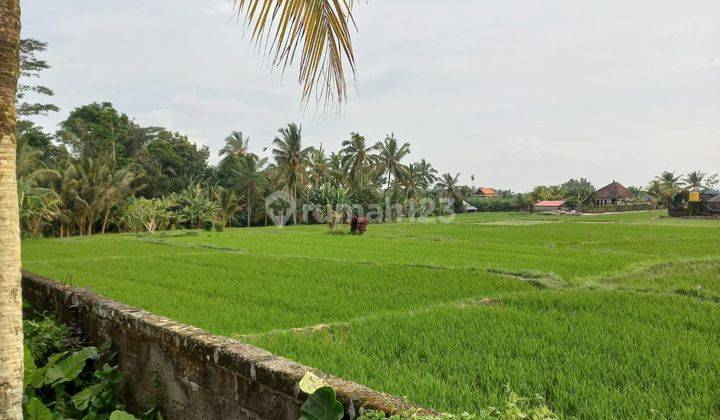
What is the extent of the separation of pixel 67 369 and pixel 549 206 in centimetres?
5656

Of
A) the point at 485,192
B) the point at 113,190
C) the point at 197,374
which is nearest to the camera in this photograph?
the point at 197,374

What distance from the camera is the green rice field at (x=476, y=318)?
3256 millimetres

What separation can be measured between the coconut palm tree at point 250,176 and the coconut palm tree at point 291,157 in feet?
4.83

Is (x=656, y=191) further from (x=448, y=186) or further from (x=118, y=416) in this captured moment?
(x=118, y=416)

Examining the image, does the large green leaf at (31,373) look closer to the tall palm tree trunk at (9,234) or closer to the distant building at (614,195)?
the tall palm tree trunk at (9,234)

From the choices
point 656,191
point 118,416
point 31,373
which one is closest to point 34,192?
point 31,373

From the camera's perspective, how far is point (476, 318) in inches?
213

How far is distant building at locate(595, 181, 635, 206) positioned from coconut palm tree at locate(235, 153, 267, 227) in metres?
44.2

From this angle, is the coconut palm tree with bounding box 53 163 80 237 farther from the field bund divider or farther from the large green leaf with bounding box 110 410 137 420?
the large green leaf with bounding box 110 410 137 420

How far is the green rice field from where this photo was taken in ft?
10.7

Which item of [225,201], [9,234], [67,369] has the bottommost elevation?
[67,369]

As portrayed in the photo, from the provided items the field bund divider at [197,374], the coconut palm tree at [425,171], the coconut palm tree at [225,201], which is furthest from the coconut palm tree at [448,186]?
the field bund divider at [197,374]

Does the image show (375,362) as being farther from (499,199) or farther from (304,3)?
(499,199)

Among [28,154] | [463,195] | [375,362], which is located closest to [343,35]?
[375,362]
